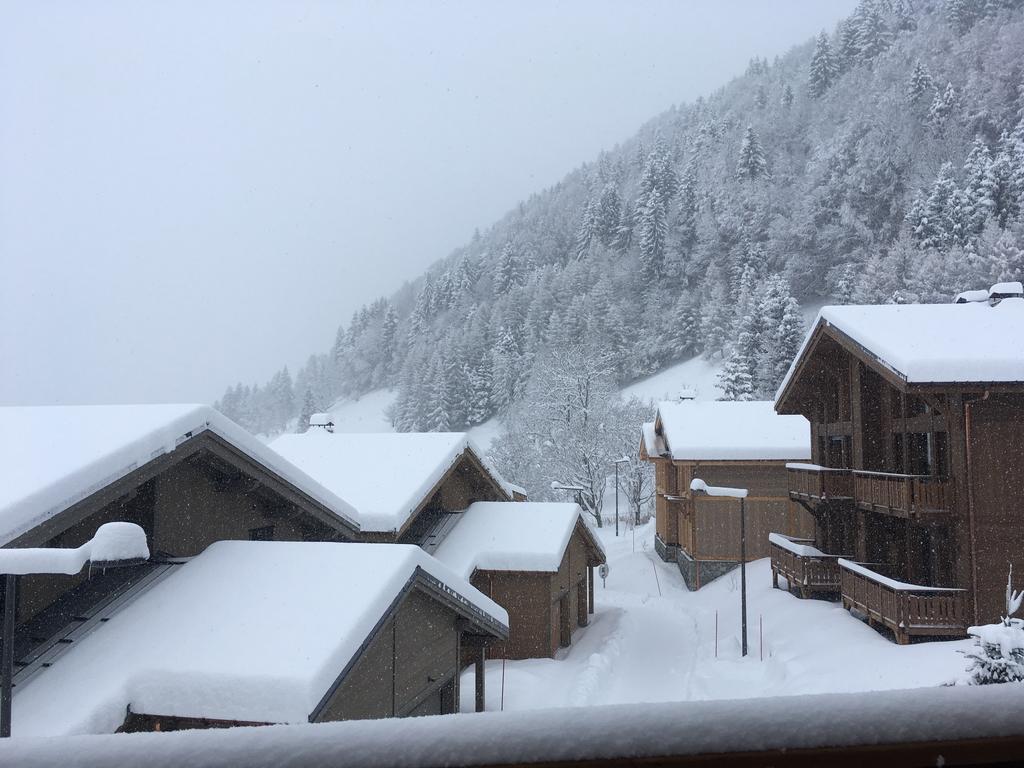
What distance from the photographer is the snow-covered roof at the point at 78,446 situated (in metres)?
5.93

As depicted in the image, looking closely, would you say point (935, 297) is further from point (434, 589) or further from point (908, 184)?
point (434, 589)

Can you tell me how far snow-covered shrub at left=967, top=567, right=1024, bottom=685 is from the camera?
8930 mm

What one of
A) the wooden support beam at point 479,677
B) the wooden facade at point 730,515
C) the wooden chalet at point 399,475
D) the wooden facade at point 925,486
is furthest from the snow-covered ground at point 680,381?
the wooden support beam at point 479,677

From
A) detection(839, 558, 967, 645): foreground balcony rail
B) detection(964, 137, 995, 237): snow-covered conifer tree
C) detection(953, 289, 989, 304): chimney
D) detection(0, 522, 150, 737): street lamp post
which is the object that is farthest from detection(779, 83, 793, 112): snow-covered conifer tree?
detection(0, 522, 150, 737): street lamp post

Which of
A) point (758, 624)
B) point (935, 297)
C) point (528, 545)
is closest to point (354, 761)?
point (528, 545)

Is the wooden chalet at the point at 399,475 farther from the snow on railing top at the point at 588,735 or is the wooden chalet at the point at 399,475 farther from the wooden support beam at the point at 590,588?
the snow on railing top at the point at 588,735

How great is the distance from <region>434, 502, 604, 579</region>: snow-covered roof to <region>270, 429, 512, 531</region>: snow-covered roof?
5.16 feet

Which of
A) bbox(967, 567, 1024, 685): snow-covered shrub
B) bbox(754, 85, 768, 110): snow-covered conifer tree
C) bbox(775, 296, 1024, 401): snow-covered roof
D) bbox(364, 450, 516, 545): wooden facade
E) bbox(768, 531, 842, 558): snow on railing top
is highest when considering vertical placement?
bbox(754, 85, 768, 110): snow-covered conifer tree

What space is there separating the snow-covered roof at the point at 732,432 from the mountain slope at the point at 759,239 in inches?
901

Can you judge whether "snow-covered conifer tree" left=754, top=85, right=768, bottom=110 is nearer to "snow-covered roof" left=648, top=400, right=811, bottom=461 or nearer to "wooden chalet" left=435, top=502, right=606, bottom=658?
"snow-covered roof" left=648, top=400, right=811, bottom=461

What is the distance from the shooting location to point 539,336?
87375 mm

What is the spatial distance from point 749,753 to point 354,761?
593mm

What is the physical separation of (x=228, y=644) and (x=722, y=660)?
1403cm

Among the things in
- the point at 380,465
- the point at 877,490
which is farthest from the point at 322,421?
the point at 877,490
